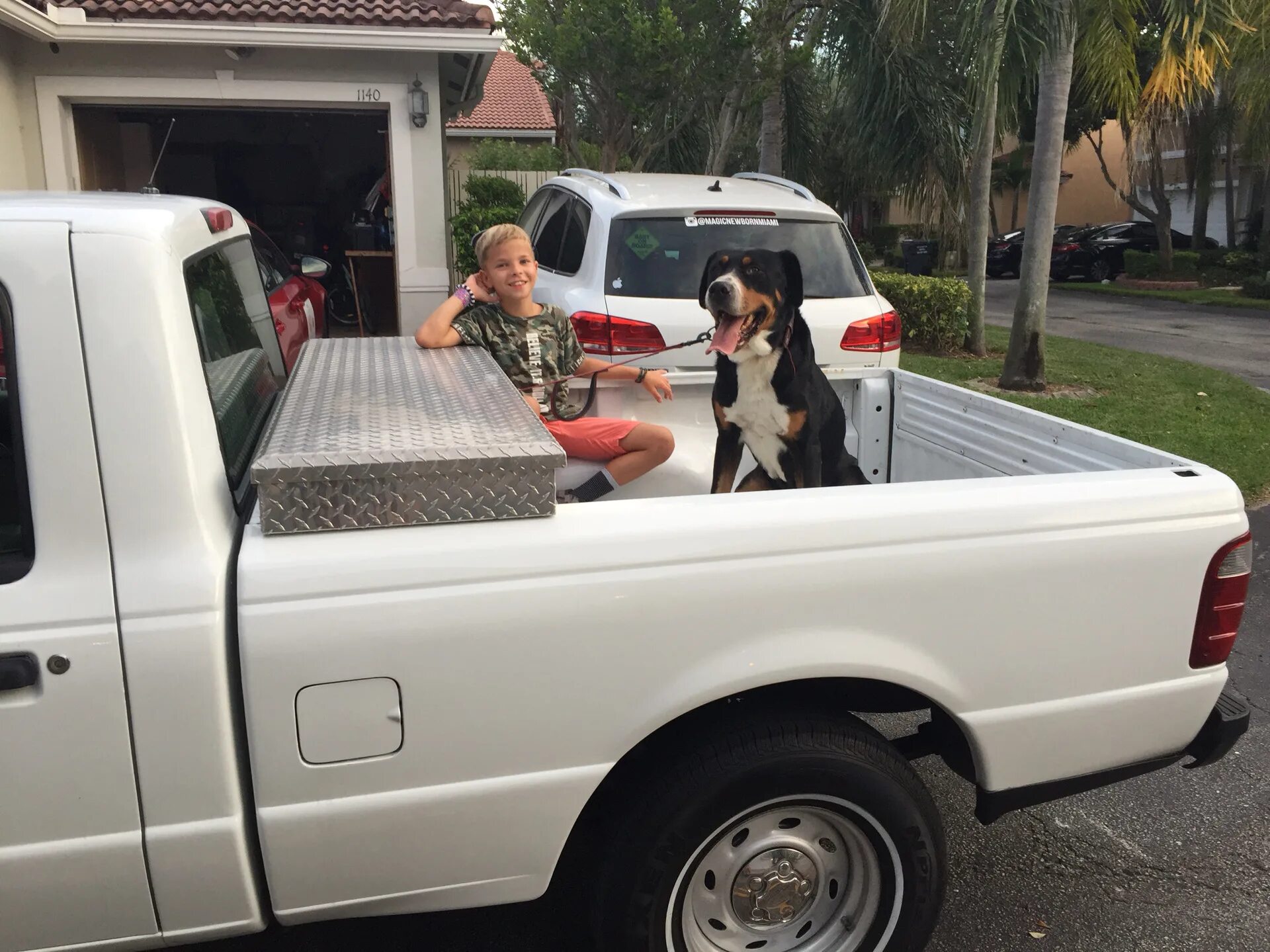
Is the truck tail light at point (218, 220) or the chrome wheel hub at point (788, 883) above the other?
the truck tail light at point (218, 220)

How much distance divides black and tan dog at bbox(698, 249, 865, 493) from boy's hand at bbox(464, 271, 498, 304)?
76cm

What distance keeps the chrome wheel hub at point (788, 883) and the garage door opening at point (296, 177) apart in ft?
32.7

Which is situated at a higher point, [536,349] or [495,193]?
[495,193]

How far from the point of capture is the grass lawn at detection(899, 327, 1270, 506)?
7.89 m

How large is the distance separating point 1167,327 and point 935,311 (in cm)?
669

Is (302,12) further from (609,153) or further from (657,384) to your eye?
(657,384)

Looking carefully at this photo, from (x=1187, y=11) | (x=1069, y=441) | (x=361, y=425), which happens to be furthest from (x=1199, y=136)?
(x=361, y=425)

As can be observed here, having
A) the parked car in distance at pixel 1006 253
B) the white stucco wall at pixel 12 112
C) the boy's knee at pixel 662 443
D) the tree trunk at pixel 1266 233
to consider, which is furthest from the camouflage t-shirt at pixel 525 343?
the parked car in distance at pixel 1006 253

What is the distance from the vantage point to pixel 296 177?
16672 mm

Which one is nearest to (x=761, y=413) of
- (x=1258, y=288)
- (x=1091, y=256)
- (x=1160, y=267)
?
(x=1258, y=288)

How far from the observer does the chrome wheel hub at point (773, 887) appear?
2.38 meters

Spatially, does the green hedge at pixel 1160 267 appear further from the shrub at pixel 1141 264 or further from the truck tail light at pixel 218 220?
the truck tail light at pixel 218 220

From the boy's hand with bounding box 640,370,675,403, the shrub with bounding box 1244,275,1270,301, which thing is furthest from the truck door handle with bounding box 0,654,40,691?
the shrub with bounding box 1244,275,1270,301

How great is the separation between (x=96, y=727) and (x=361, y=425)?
0.76 m
